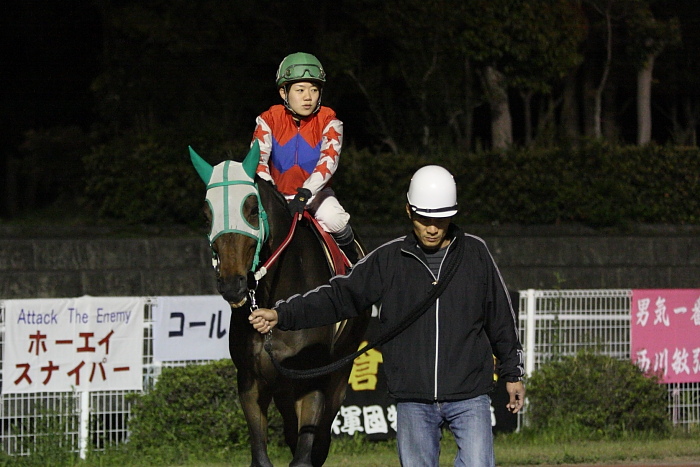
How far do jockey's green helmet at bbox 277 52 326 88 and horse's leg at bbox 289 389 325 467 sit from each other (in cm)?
167

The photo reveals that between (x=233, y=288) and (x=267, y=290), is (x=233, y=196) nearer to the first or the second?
(x=233, y=288)

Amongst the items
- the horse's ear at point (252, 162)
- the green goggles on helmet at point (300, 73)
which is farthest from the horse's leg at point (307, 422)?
the green goggles on helmet at point (300, 73)

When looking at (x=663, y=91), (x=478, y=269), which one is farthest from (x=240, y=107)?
(x=478, y=269)

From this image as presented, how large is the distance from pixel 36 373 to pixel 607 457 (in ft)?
14.6

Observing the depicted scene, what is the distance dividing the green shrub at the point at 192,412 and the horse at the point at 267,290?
9.43 feet

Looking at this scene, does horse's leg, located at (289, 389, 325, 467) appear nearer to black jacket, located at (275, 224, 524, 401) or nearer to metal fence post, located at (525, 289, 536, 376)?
black jacket, located at (275, 224, 524, 401)

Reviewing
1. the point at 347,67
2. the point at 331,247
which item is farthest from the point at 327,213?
the point at 347,67

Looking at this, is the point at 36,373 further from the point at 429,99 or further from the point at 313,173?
the point at 429,99

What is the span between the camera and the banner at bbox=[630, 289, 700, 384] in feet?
30.6

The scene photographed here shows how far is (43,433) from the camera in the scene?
795 centimetres

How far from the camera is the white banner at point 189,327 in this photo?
8.26m

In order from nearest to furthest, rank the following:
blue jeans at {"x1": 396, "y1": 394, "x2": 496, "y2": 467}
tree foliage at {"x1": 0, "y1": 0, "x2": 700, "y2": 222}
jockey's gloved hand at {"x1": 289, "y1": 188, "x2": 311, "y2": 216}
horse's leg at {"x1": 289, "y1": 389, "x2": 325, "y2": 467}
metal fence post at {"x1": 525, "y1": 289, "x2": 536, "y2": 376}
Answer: blue jeans at {"x1": 396, "y1": 394, "x2": 496, "y2": 467}, horse's leg at {"x1": 289, "y1": 389, "x2": 325, "y2": 467}, jockey's gloved hand at {"x1": 289, "y1": 188, "x2": 311, "y2": 216}, metal fence post at {"x1": 525, "y1": 289, "x2": 536, "y2": 376}, tree foliage at {"x1": 0, "y1": 0, "x2": 700, "y2": 222}

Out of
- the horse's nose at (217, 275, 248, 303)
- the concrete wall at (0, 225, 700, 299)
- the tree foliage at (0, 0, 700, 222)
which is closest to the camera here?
the horse's nose at (217, 275, 248, 303)

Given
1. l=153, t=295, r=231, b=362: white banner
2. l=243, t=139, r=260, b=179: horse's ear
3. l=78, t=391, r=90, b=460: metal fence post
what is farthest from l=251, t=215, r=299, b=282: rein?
l=78, t=391, r=90, b=460: metal fence post
